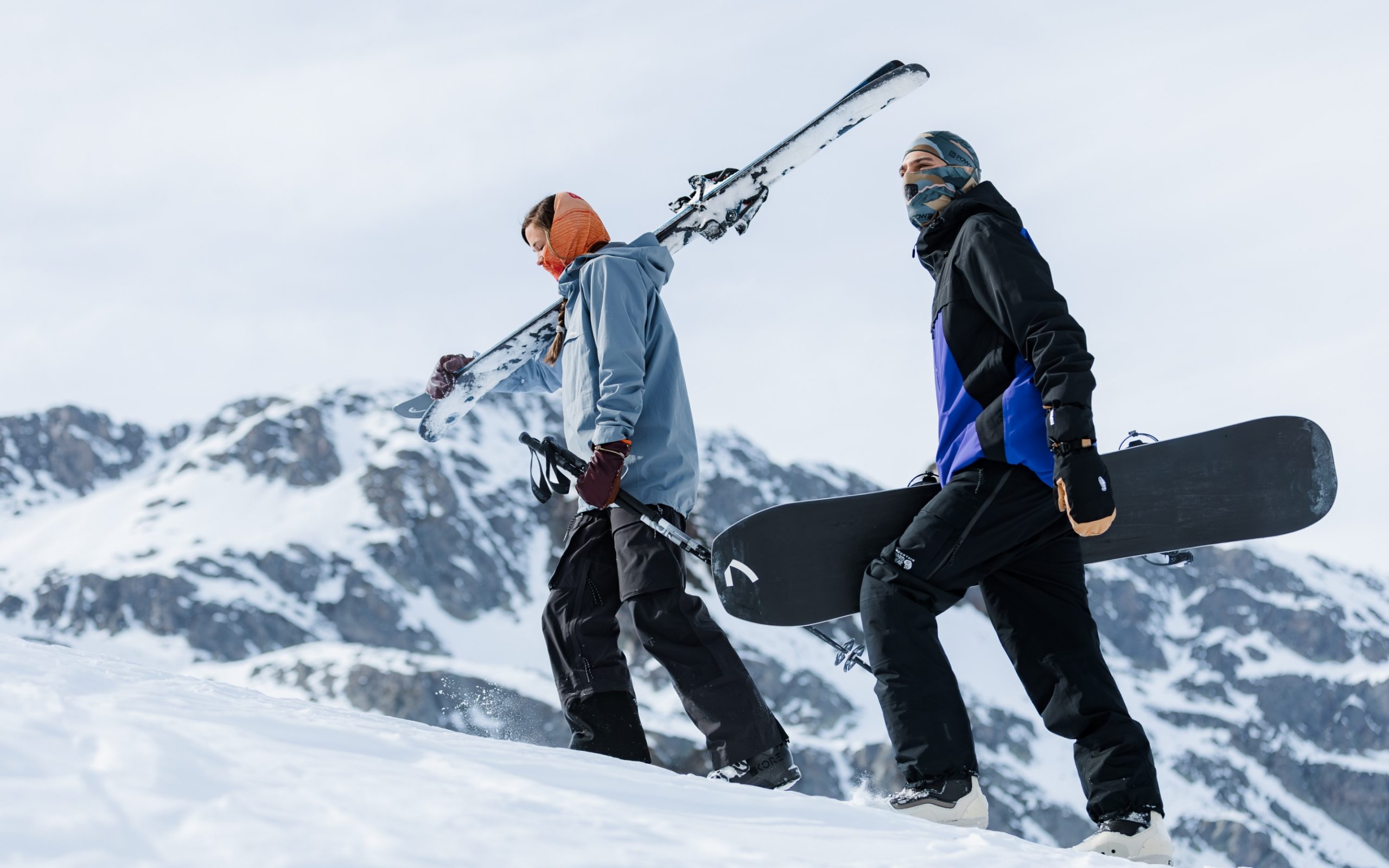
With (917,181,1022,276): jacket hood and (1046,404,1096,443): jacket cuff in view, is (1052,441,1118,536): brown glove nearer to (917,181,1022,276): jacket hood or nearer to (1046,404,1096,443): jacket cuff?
(1046,404,1096,443): jacket cuff

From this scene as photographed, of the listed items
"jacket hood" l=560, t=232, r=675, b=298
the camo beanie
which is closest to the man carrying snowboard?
the camo beanie

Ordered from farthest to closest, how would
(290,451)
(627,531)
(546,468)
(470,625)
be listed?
(290,451), (470,625), (546,468), (627,531)

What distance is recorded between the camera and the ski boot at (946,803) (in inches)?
120

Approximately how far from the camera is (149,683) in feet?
9.60

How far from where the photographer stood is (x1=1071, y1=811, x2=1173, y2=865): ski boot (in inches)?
118

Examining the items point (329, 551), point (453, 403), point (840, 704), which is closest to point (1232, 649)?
point (840, 704)

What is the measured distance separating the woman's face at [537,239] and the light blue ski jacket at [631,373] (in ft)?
0.81

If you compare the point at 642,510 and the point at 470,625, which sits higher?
the point at 470,625

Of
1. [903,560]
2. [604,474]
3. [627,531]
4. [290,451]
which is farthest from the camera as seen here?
[290,451]

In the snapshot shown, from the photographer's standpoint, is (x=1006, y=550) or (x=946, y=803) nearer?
(x=946, y=803)

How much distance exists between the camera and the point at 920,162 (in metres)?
3.71

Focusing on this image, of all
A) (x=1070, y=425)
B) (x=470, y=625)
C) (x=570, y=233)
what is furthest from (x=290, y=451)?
(x=1070, y=425)

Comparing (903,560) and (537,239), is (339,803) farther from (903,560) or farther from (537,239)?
(537,239)

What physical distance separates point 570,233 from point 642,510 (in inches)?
46.2
